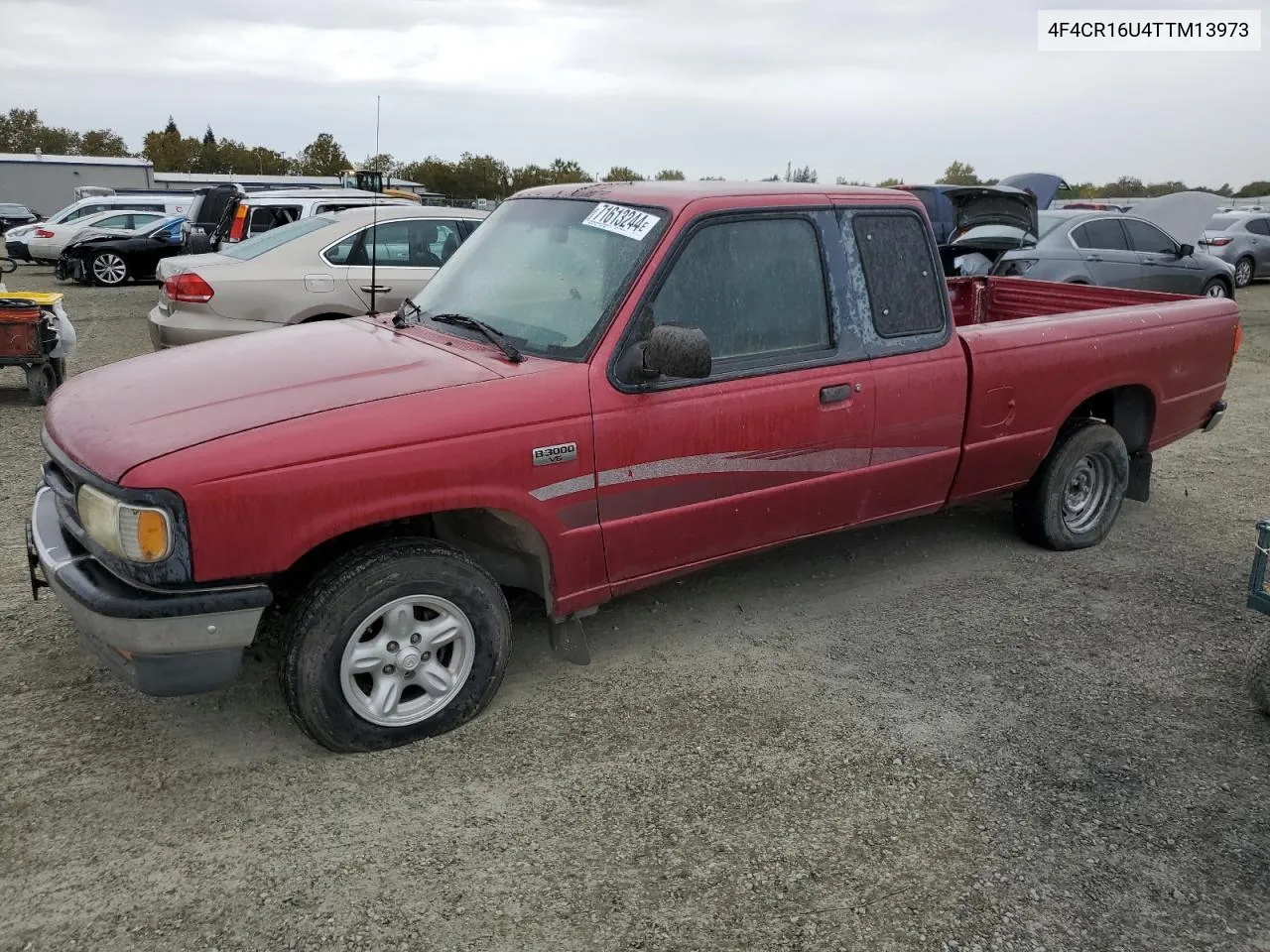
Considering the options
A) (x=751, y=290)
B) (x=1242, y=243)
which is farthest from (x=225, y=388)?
(x=1242, y=243)

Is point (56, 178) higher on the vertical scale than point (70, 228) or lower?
higher

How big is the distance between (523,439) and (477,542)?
560 mm

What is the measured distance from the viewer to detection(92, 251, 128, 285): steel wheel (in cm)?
1964

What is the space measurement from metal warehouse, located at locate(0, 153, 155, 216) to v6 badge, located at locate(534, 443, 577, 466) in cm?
5153

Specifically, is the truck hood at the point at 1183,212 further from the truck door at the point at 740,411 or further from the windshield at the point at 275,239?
the truck door at the point at 740,411

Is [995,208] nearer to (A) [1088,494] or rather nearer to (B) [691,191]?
(A) [1088,494]

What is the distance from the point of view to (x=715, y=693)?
389cm

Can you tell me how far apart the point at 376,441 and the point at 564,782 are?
49.5 inches

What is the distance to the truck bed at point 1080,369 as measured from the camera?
471 centimetres

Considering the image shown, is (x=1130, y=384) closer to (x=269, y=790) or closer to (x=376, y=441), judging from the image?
(x=376, y=441)

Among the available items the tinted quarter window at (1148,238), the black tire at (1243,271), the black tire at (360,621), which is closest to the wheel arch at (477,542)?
the black tire at (360,621)

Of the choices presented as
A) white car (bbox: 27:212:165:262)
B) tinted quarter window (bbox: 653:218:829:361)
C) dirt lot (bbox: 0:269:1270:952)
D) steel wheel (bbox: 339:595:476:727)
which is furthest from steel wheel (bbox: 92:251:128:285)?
steel wheel (bbox: 339:595:476:727)

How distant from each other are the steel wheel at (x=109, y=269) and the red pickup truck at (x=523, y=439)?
18.1 meters

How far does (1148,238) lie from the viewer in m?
12.5
